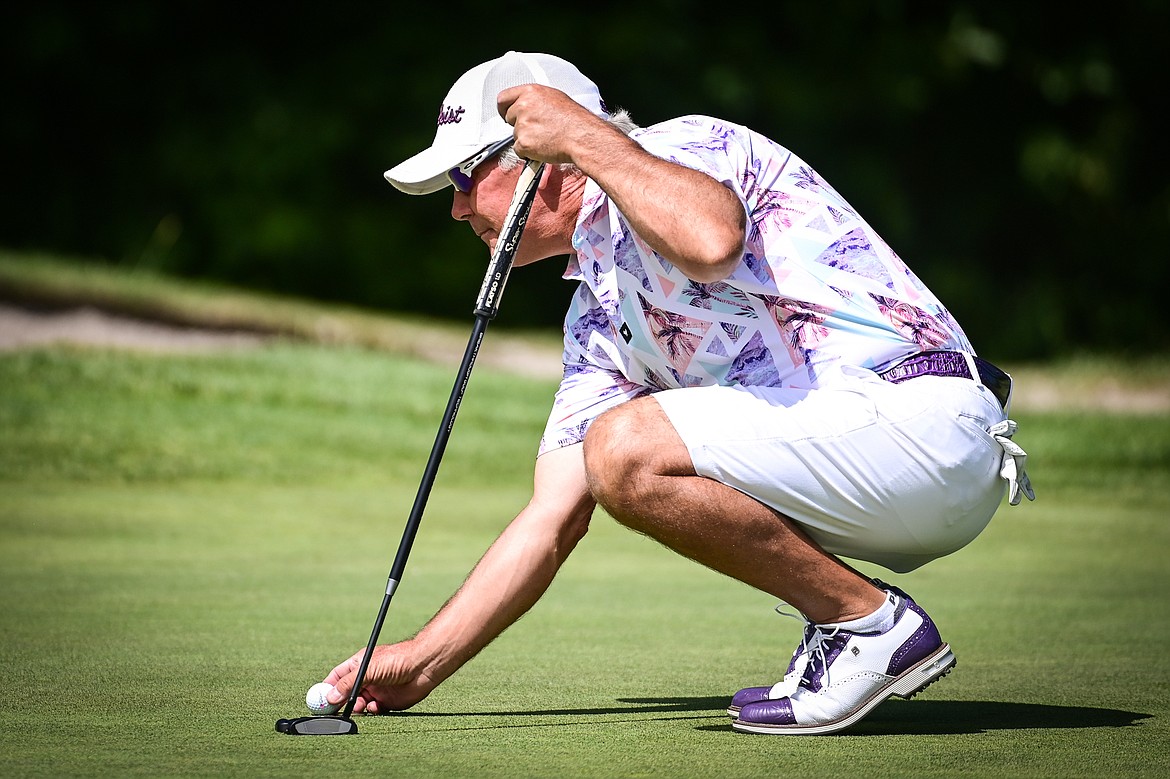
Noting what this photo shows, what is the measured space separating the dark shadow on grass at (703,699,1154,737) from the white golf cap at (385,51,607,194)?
109 cm

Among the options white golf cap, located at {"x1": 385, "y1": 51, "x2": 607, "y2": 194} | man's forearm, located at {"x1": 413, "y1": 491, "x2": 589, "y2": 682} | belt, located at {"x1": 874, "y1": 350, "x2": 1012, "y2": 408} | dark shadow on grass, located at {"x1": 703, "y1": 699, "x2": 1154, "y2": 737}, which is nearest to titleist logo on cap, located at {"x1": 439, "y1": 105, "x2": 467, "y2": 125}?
white golf cap, located at {"x1": 385, "y1": 51, "x2": 607, "y2": 194}

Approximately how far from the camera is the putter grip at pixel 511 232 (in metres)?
2.75

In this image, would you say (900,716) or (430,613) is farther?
(430,613)

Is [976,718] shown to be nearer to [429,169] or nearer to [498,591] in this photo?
[498,591]

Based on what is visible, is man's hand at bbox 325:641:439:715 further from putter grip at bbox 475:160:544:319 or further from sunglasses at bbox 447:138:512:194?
sunglasses at bbox 447:138:512:194

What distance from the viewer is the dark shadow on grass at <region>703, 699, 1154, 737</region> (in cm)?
270

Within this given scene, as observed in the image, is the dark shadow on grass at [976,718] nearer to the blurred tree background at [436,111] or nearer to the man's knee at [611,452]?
the man's knee at [611,452]

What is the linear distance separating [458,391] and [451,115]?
51cm

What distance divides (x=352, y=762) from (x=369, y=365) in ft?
25.7

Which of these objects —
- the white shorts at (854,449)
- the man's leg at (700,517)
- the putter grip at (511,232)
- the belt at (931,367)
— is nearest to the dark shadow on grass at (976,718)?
the man's leg at (700,517)

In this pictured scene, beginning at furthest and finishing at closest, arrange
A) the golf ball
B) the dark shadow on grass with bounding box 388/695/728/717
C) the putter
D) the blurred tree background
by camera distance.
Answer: the blurred tree background
the dark shadow on grass with bounding box 388/695/728/717
the golf ball
the putter

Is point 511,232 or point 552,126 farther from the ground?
point 552,126

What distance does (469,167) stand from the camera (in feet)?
9.30

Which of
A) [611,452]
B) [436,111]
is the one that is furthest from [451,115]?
[436,111]
